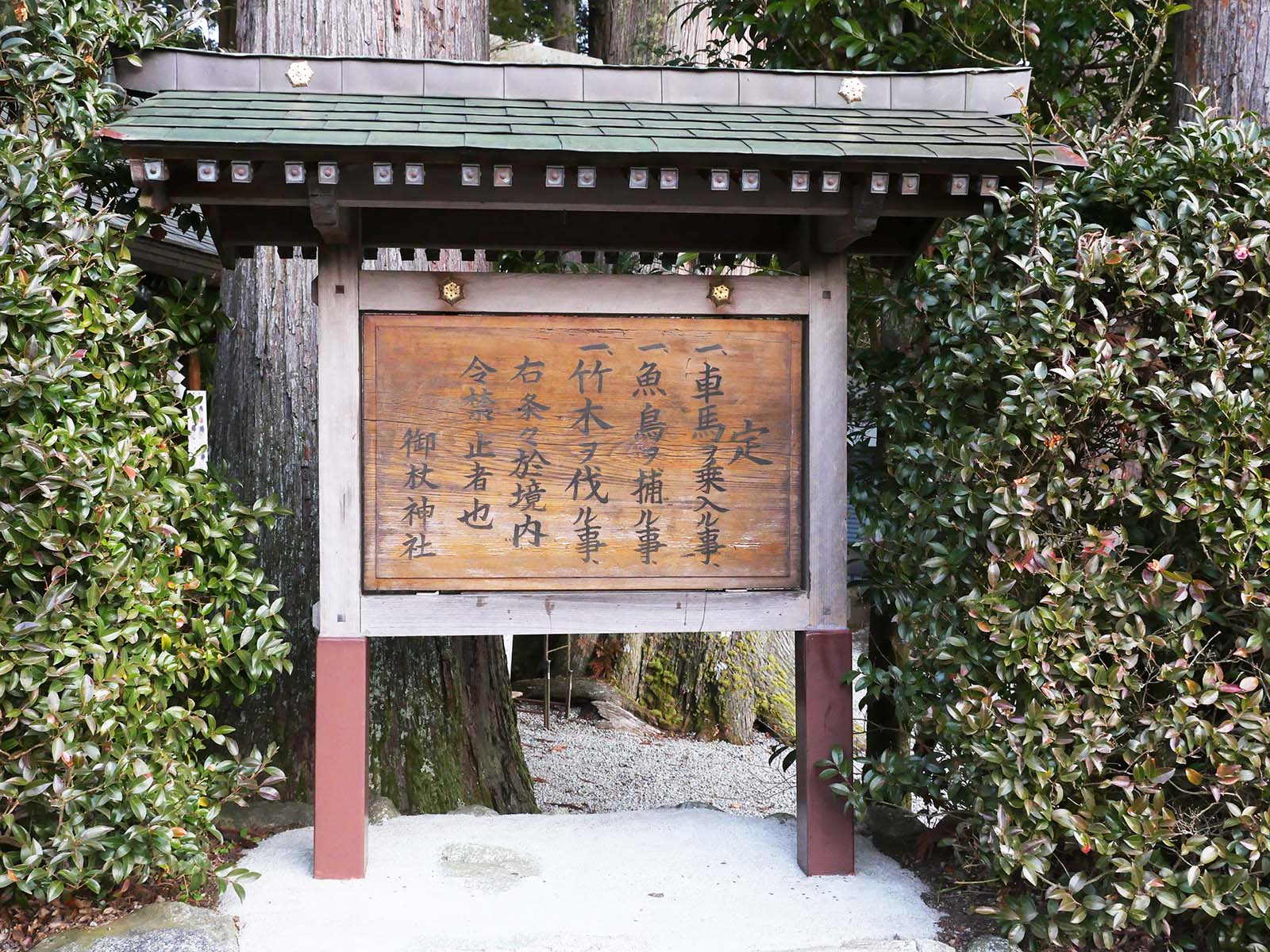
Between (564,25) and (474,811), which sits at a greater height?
(564,25)

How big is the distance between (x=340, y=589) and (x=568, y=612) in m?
0.88

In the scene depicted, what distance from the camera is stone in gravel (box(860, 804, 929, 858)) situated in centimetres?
421

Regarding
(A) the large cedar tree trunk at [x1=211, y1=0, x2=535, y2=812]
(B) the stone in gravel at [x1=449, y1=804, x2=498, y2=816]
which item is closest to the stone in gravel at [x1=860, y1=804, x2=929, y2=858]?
(B) the stone in gravel at [x1=449, y1=804, x2=498, y2=816]

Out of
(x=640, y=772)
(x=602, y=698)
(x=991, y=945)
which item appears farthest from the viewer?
(x=602, y=698)

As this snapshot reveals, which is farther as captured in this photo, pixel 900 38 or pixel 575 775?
pixel 575 775

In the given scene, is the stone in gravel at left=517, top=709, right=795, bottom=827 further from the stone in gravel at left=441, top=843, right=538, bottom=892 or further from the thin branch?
the thin branch

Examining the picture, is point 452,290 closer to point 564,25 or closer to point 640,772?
point 640,772

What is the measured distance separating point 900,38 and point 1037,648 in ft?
11.8

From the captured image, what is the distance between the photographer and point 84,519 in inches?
123

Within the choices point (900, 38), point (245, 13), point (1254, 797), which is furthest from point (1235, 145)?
point (245, 13)

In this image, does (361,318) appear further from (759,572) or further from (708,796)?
(708,796)

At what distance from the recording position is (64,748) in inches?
120

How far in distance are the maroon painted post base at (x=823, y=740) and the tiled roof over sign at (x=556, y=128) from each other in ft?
6.17

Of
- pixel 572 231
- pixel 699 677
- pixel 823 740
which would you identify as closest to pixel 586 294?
pixel 572 231
